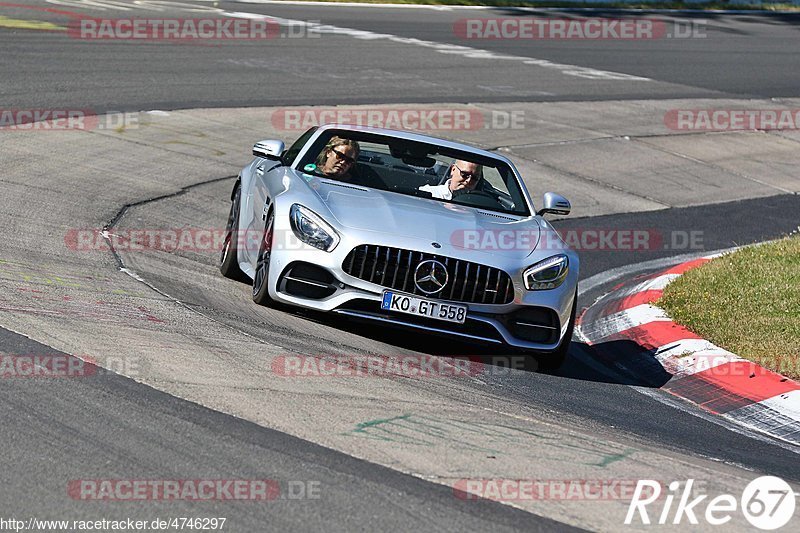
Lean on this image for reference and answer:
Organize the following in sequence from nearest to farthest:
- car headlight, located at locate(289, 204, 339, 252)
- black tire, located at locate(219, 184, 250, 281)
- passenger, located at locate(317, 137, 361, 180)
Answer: car headlight, located at locate(289, 204, 339, 252), passenger, located at locate(317, 137, 361, 180), black tire, located at locate(219, 184, 250, 281)

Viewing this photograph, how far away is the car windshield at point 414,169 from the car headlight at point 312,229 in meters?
0.94

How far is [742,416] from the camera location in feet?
24.9

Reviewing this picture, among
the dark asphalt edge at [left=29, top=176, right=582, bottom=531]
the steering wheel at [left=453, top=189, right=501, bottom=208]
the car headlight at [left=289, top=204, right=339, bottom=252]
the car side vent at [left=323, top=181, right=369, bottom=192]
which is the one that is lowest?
the dark asphalt edge at [left=29, top=176, right=582, bottom=531]

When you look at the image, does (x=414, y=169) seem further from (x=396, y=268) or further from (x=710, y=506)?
(x=710, y=506)

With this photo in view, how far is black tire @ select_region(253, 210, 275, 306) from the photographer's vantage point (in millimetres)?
7938

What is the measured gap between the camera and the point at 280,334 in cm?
736

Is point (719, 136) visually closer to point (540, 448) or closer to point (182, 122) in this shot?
→ point (182, 122)

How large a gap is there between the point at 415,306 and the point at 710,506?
279 centimetres

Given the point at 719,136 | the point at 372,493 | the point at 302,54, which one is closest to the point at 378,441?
the point at 372,493

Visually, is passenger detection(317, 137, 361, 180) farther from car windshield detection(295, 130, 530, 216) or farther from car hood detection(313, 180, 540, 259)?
car hood detection(313, 180, 540, 259)

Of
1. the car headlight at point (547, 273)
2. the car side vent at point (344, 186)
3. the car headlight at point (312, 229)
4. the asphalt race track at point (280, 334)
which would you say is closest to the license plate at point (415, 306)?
the asphalt race track at point (280, 334)

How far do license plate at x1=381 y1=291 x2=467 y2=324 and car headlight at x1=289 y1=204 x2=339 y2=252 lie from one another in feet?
1.57

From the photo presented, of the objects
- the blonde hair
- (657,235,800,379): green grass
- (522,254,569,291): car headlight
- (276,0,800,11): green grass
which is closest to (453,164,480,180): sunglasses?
the blonde hair

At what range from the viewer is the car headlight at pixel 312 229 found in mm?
7695
